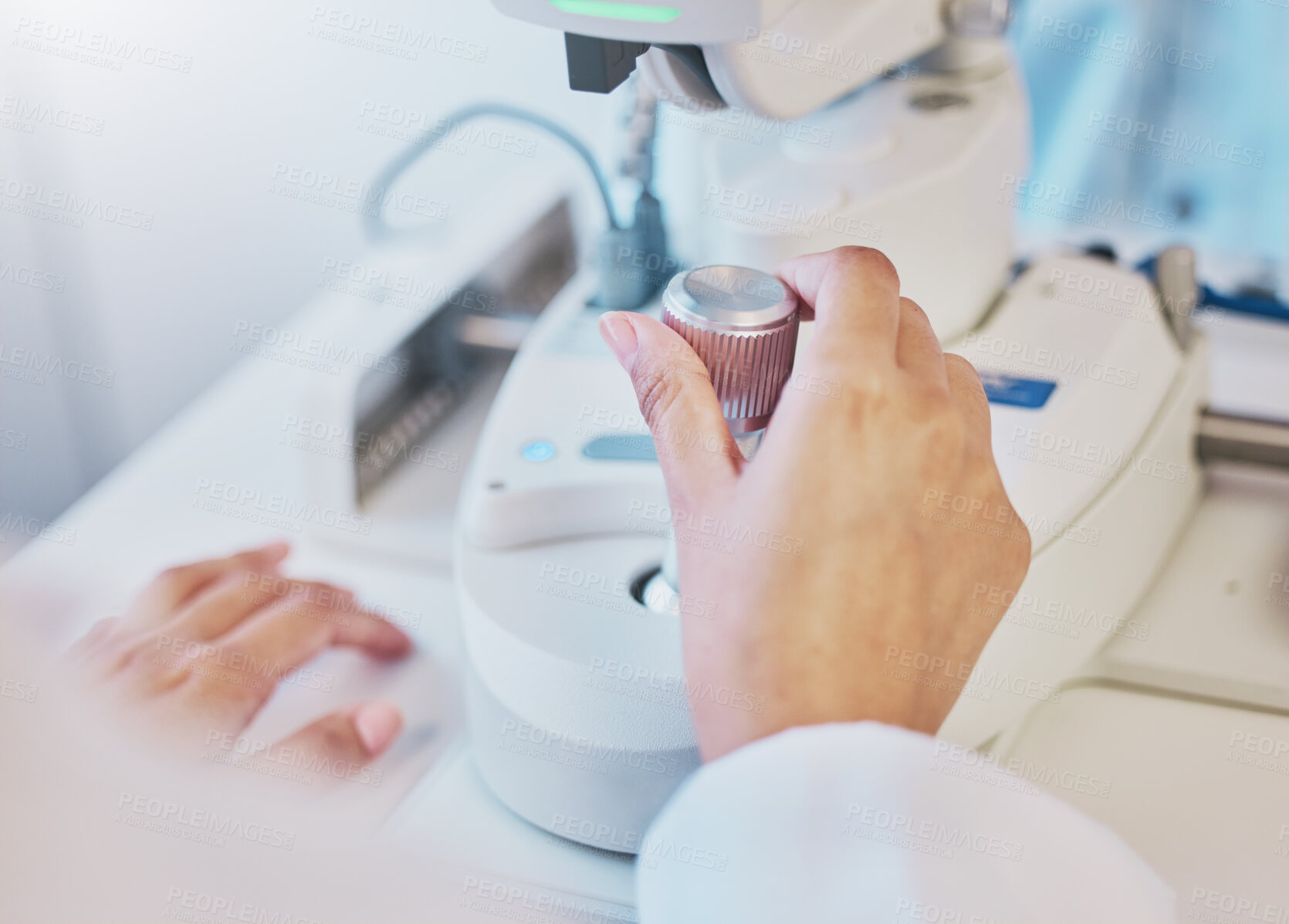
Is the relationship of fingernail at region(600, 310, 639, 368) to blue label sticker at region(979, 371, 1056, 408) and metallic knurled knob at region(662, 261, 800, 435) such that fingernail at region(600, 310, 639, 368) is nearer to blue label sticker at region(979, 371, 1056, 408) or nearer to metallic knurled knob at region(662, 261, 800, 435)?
metallic knurled knob at region(662, 261, 800, 435)

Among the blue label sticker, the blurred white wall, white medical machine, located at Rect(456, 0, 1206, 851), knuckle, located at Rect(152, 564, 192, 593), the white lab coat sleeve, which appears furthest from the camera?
the blurred white wall

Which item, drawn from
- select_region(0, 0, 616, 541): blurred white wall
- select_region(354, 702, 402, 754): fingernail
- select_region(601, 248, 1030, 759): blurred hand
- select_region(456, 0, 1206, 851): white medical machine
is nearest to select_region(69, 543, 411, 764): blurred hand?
select_region(354, 702, 402, 754): fingernail

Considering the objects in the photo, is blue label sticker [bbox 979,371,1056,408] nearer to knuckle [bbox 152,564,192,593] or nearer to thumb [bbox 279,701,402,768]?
thumb [bbox 279,701,402,768]

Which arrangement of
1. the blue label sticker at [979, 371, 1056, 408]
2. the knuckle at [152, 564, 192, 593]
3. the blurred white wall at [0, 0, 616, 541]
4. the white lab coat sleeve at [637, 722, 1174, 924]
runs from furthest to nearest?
the blurred white wall at [0, 0, 616, 541] → the knuckle at [152, 564, 192, 593] → the blue label sticker at [979, 371, 1056, 408] → the white lab coat sleeve at [637, 722, 1174, 924]

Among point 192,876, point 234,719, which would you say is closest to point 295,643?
point 234,719

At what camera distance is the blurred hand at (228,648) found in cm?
66

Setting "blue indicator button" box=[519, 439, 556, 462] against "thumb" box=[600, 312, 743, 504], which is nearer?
"thumb" box=[600, 312, 743, 504]

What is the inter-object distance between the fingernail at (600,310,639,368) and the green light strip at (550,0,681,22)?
121mm

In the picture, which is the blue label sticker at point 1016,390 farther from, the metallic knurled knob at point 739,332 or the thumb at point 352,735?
the thumb at point 352,735

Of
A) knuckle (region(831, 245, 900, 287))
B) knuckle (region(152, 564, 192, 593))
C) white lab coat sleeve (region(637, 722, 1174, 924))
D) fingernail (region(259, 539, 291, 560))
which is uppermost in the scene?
knuckle (region(831, 245, 900, 287))

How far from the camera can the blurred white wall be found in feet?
3.72

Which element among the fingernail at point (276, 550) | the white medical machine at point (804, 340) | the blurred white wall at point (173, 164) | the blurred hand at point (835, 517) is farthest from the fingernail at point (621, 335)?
the blurred white wall at point (173, 164)

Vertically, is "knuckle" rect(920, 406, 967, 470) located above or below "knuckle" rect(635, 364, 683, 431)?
below

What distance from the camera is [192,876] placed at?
39 cm
